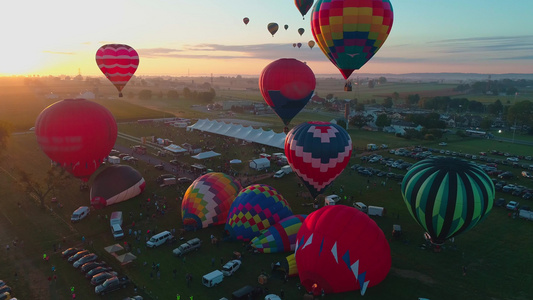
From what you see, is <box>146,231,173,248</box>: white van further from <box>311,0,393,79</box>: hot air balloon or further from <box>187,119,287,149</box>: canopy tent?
<box>187,119,287,149</box>: canopy tent

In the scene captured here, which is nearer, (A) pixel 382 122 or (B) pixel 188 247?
(B) pixel 188 247

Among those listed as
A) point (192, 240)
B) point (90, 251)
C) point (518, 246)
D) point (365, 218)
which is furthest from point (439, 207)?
point (90, 251)

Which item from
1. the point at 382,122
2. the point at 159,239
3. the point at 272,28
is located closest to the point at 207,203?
the point at 159,239

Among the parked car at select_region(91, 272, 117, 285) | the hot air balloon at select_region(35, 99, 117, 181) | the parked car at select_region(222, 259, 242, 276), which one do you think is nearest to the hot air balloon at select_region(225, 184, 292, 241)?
the parked car at select_region(222, 259, 242, 276)

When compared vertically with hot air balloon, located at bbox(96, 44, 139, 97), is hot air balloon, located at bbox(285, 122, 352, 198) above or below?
below

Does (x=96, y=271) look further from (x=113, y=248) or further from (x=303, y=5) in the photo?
(x=303, y=5)

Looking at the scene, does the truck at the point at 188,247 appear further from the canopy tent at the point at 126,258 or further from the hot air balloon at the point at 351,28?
the hot air balloon at the point at 351,28

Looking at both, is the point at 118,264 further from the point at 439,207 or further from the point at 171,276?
the point at 439,207
